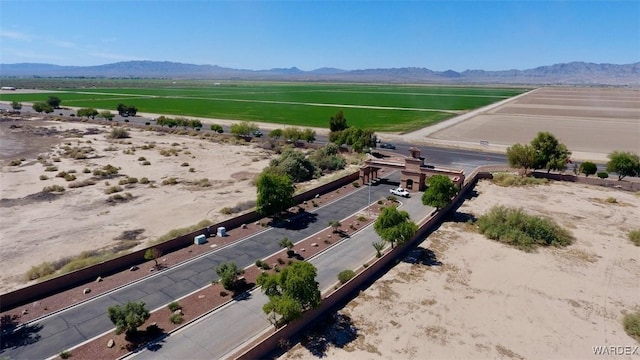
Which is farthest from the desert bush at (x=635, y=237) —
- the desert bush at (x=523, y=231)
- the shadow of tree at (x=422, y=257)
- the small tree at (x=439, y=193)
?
the shadow of tree at (x=422, y=257)

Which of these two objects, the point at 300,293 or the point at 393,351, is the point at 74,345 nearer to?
the point at 300,293

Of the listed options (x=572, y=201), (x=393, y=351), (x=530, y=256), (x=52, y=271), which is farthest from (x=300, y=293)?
(x=572, y=201)

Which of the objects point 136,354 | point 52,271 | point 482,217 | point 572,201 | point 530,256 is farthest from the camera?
point 572,201

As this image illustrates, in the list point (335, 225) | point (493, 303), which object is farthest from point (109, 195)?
point (493, 303)

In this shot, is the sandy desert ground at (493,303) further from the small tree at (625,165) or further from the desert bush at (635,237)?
the small tree at (625,165)

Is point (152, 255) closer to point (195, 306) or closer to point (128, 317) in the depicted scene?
point (195, 306)

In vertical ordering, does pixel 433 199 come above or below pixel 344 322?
above

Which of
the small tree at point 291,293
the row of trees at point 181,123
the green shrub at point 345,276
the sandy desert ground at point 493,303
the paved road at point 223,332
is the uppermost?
the row of trees at point 181,123
